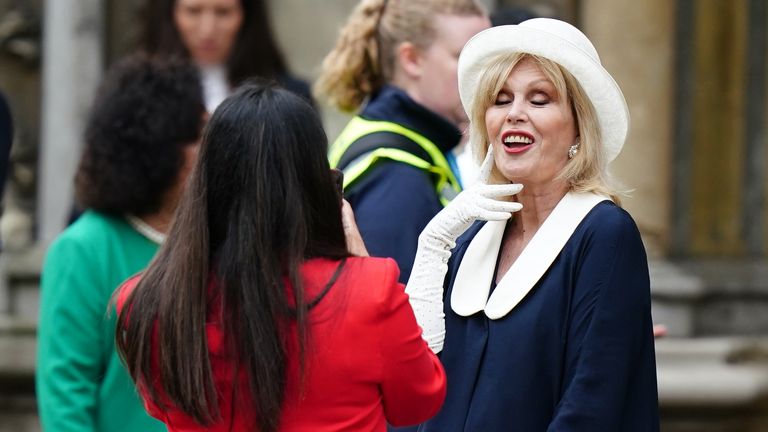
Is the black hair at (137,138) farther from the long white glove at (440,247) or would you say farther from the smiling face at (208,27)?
the smiling face at (208,27)

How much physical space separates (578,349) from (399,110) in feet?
4.95

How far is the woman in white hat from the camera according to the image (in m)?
2.89

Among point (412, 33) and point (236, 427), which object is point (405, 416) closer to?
point (236, 427)

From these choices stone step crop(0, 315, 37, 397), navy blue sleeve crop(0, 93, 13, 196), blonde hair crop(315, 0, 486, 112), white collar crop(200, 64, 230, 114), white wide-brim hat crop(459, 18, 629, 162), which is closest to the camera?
white wide-brim hat crop(459, 18, 629, 162)

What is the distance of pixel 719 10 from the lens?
678cm

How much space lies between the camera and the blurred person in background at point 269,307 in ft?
9.20

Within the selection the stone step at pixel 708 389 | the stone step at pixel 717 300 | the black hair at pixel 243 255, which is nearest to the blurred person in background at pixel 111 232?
the black hair at pixel 243 255

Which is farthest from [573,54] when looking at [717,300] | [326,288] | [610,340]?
[717,300]

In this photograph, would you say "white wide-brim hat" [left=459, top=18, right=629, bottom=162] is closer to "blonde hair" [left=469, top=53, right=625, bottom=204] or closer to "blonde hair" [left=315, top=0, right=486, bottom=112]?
"blonde hair" [left=469, top=53, right=625, bottom=204]

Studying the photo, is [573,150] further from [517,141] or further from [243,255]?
[243,255]

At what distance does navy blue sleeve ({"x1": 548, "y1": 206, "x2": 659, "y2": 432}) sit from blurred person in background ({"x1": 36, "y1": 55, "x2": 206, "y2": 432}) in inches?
55.6

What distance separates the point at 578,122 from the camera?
3.08 m

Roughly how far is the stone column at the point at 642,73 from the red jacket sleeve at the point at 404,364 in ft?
12.4

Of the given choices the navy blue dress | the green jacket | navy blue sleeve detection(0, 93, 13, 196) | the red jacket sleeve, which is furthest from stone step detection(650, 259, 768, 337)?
the red jacket sleeve
